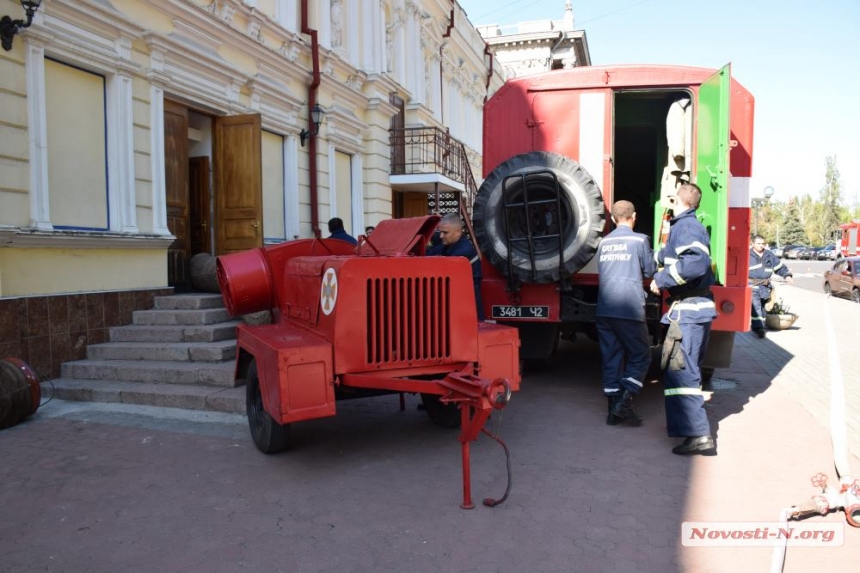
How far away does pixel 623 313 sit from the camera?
16.3ft

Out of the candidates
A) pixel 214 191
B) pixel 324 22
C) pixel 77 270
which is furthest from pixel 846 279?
pixel 77 270

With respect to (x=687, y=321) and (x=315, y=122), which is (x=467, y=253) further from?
(x=315, y=122)

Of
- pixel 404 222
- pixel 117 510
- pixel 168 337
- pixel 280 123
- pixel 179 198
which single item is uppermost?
pixel 280 123

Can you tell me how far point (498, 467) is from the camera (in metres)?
4.13

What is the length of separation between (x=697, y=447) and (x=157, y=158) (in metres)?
7.14

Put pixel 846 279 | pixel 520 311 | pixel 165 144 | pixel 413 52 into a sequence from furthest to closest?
pixel 846 279, pixel 413 52, pixel 165 144, pixel 520 311

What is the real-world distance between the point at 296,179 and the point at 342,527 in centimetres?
915

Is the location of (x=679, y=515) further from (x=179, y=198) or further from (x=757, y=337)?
(x=757, y=337)

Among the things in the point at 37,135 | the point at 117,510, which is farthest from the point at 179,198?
the point at 117,510

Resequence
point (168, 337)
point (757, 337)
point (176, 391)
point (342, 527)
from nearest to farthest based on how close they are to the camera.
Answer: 1. point (342, 527)
2. point (176, 391)
3. point (168, 337)
4. point (757, 337)

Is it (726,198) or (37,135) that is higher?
(37,135)

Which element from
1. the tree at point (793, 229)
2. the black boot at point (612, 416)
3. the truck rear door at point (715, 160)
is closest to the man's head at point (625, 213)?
the truck rear door at point (715, 160)

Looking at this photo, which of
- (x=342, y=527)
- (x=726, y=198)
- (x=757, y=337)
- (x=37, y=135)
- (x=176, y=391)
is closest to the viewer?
(x=342, y=527)

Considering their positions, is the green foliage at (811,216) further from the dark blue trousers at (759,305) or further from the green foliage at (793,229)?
the dark blue trousers at (759,305)
